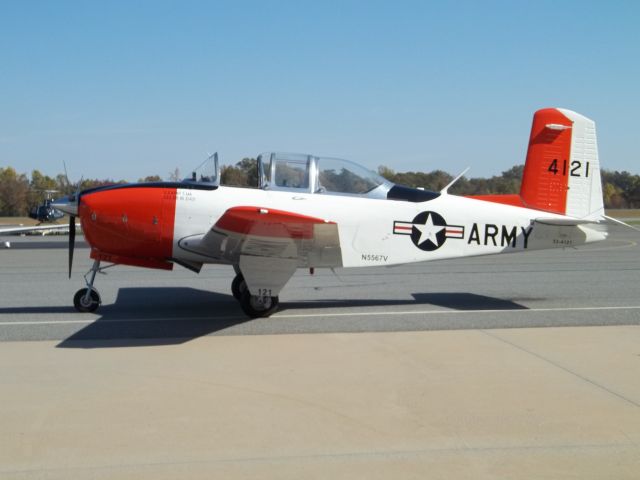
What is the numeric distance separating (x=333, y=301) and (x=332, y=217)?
1.96 metres

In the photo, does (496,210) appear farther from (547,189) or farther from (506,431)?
(506,431)

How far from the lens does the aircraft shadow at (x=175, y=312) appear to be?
301 inches

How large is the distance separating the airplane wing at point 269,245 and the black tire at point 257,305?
319 mm

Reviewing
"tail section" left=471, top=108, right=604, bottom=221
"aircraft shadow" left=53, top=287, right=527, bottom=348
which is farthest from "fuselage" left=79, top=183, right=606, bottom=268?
"aircraft shadow" left=53, top=287, right=527, bottom=348

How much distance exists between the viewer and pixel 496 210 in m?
9.69

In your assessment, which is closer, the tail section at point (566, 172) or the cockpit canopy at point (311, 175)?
the cockpit canopy at point (311, 175)

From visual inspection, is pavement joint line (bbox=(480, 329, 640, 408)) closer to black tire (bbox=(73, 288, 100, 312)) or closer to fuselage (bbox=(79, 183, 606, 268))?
fuselage (bbox=(79, 183, 606, 268))

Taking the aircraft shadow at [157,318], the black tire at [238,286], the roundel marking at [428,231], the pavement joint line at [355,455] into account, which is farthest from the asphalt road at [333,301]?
the pavement joint line at [355,455]

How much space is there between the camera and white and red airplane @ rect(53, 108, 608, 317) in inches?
338

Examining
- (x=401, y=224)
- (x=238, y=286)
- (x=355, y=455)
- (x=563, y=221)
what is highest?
(x=563, y=221)

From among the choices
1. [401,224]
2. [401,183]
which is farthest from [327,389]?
[401,183]

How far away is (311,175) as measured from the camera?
893cm

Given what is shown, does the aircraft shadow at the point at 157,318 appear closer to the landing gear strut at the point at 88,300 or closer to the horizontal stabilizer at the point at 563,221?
the landing gear strut at the point at 88,300

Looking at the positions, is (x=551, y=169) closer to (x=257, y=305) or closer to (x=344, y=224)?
(x=344, y=224)
